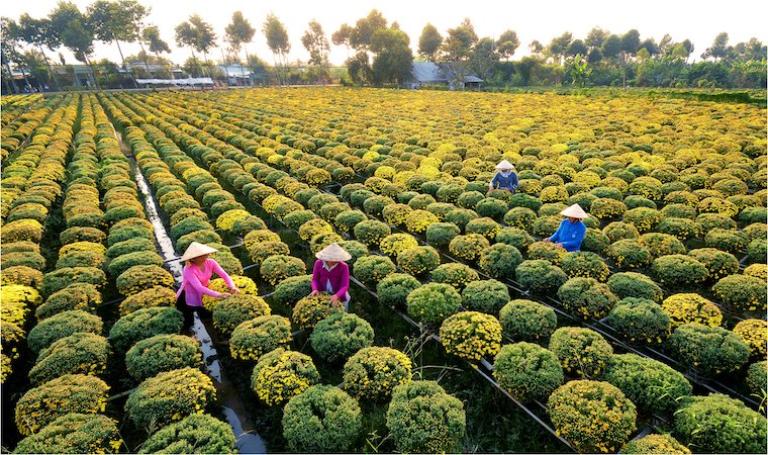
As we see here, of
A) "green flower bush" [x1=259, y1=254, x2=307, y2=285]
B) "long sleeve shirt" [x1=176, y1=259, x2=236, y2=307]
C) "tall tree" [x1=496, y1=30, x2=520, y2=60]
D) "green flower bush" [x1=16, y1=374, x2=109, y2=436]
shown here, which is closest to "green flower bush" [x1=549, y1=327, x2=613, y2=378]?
"green flower bush" [x1=259, y1=254, x2=307, y2=285]

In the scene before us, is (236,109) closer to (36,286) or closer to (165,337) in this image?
(36,286)

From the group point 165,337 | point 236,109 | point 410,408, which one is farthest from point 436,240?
point 236,109

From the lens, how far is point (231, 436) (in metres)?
4.95

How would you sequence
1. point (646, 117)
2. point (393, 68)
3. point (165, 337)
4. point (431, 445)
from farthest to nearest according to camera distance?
point (393, 68) → point (646, 117) → point (165, 337) → point (431, 445)

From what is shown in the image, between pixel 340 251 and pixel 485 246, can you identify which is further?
pixel 485 246

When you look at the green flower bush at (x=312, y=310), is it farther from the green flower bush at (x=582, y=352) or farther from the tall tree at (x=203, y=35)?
the tall tree at (x=203, y=35)

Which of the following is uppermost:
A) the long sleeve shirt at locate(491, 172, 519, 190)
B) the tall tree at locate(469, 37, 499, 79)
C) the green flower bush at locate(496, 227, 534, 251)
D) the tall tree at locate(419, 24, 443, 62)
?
the tall tree at locate(419, 24, 443, 62)

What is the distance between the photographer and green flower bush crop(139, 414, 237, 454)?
15.2 feet

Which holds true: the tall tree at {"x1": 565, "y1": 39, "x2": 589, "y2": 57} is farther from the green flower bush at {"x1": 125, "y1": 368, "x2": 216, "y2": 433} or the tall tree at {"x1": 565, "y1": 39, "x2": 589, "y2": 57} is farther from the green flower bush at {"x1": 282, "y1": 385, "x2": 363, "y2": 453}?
the green flower bush at {"x1": 125, "y1": 368, "x2": 216, "y2": 433}

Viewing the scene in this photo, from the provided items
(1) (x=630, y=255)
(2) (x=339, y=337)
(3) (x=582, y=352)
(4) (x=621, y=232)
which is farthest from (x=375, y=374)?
(4) (x=621, y=232)

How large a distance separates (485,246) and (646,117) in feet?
80.5

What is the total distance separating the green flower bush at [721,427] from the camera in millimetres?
4672

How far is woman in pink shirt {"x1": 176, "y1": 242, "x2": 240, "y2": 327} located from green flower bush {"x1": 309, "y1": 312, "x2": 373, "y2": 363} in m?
2.27

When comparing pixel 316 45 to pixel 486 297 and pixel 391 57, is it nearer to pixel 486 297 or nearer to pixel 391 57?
pixel 391 57
